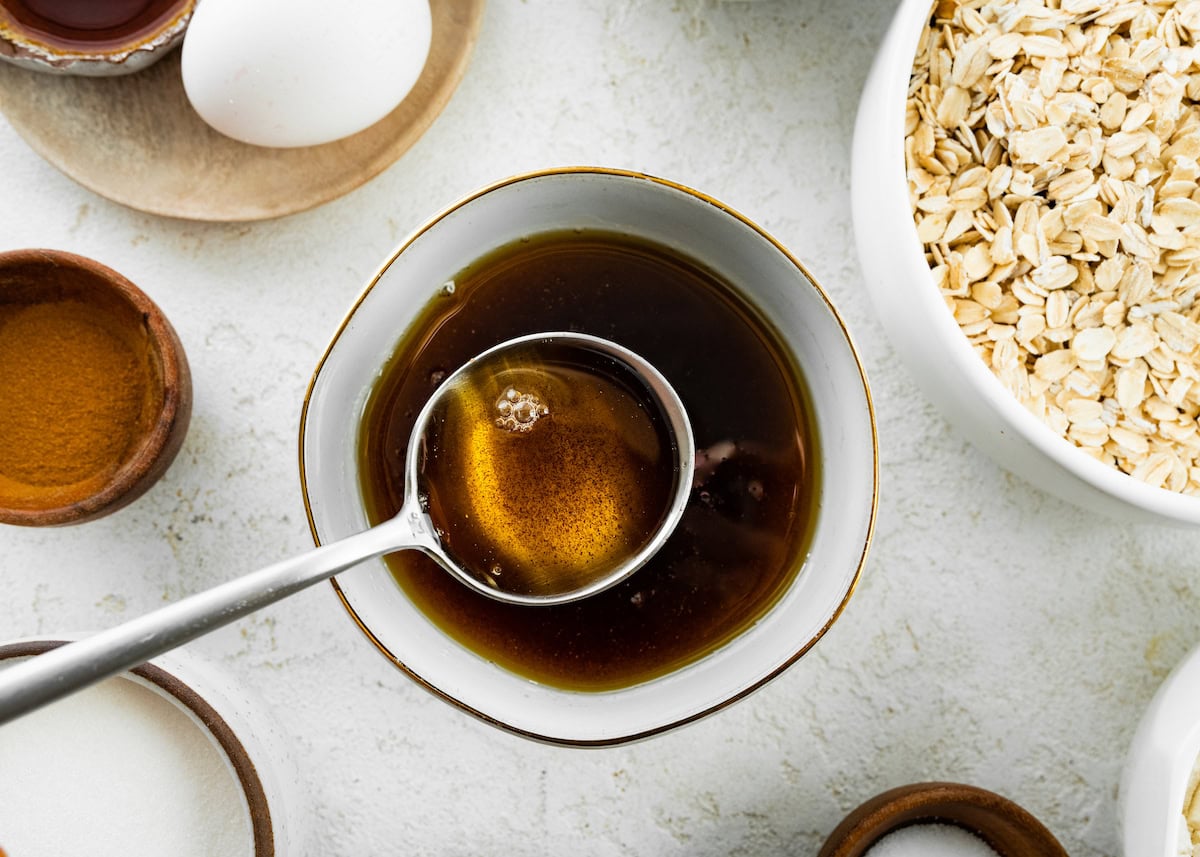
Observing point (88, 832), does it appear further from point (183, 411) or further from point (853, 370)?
point (853, 370)

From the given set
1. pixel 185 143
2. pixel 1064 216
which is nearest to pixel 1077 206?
pixel 1064 216

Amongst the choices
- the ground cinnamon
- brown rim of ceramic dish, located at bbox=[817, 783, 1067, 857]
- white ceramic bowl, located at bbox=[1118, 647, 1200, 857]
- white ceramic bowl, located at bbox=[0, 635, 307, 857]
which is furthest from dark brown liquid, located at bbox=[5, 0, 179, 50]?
white ceramic bowl, located at bbox=[1118, 647, 1200, 857]

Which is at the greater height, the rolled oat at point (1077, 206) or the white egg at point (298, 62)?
the white egg at point (298, 62)

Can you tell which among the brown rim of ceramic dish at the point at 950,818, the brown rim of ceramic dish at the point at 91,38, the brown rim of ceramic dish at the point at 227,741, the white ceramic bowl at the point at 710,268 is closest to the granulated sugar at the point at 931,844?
the brown rim of ceramic dish at the point at 950,818

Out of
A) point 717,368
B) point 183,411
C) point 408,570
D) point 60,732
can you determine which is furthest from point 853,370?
point 60,732

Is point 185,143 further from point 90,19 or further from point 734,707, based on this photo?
point 734,707

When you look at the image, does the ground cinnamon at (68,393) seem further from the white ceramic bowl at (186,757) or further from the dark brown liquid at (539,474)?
the dark brown liquid at (539,474)
